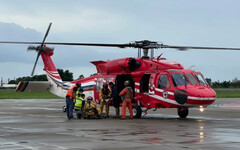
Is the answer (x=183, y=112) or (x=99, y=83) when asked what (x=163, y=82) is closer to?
(x=183, y=112)

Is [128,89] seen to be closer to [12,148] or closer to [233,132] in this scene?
[233,132]

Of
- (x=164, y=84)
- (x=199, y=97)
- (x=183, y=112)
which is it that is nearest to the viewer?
(x=199, y=97)

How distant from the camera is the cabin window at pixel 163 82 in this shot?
2195 cm

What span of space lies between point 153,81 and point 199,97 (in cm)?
274

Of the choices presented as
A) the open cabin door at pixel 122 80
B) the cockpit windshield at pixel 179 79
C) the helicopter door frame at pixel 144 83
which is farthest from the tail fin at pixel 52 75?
the cockpit windshield at pixel 179 79

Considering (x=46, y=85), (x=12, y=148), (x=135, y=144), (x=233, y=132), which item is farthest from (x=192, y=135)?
(x=46, y=85)

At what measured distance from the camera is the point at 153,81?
22484 millimetres

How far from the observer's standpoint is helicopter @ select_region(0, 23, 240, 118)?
21062 mm

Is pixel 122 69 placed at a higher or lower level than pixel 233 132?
higher

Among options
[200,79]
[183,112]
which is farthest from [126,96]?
[200,79]

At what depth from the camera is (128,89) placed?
22.5 m

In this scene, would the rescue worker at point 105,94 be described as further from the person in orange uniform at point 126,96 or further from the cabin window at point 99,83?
the person in orange uniform at point 126,96

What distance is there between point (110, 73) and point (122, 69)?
115 cm

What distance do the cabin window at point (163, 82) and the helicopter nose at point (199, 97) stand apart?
139 cm
